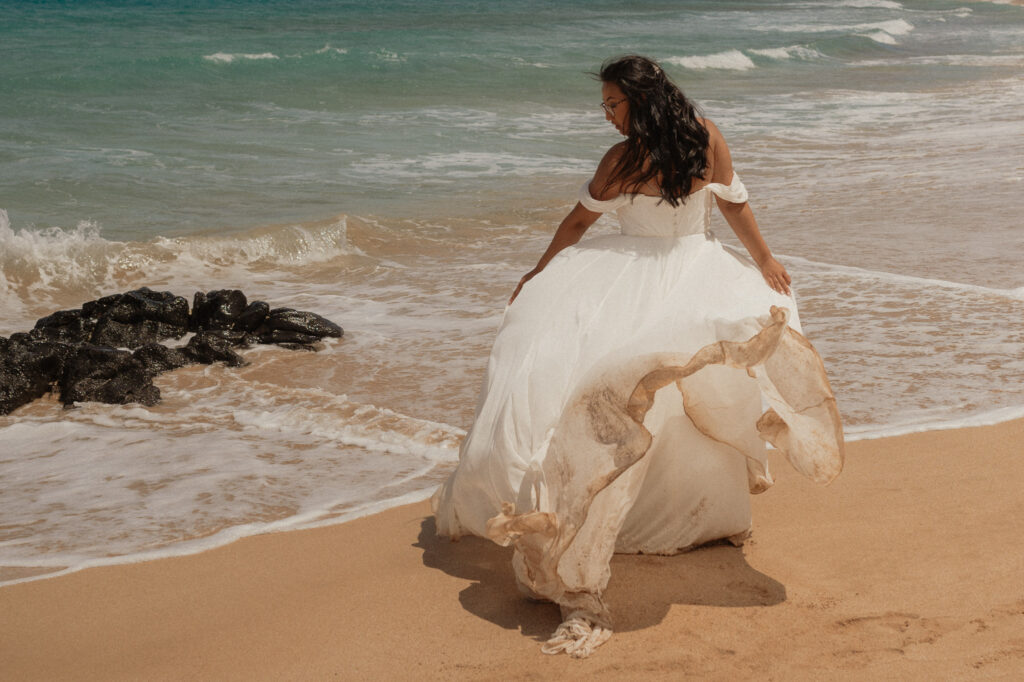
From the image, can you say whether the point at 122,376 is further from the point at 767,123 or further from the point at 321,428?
the point at 767,123

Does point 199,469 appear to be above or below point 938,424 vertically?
below

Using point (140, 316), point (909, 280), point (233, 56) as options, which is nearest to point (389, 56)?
point (233, 56)

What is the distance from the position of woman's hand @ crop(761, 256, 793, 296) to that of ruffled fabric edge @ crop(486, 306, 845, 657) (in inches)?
16.2

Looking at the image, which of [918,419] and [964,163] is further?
[964,163]

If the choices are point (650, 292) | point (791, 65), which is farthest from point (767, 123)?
point (650, 292)

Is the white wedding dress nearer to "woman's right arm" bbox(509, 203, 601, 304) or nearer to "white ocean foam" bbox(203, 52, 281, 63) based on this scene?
"woman's right arm" bbox(509, 203, 601, 304)

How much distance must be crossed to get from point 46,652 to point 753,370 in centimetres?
265

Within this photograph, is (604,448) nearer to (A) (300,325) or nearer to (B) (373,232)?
(A) (300,325)

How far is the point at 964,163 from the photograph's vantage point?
1409cm

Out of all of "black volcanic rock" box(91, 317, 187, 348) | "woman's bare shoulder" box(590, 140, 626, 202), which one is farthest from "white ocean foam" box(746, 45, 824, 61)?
"woman's bare shoulder" box(590, 140, 626, 202)

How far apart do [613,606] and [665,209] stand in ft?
4.78

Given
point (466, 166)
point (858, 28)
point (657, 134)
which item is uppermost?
point (858, 28)

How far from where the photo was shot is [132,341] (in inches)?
329

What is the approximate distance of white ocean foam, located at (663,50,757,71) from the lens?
31219 millimetres
